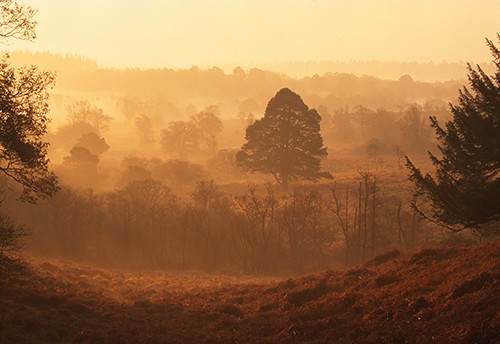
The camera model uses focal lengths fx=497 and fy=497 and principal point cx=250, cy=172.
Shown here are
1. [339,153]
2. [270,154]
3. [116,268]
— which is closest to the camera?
[116,268]

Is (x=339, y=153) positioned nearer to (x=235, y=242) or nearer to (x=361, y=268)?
(x=235, y=242)

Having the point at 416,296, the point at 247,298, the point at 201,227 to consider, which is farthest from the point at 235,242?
the point at 416,296

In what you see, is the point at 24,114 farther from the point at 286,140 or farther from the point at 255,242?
the point at 286,140

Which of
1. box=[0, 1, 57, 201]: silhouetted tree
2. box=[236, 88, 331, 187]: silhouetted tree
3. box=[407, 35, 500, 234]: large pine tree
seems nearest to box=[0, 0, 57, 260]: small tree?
box=[0, 1, 57, 201]: silhouetted tree

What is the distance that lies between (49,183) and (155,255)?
3793cm

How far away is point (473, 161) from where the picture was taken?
17.4 metres

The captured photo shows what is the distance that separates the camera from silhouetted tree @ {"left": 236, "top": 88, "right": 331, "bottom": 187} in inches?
2318

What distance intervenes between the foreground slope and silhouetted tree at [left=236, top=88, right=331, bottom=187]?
34377 millimetres

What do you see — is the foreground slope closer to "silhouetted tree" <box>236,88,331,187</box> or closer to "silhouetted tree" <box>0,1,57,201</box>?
"silhouetted tree" <box>0,1,57,201</box>

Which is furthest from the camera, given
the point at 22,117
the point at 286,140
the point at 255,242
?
the point at 286,140

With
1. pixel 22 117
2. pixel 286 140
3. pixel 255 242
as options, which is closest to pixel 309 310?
pixel 22 117

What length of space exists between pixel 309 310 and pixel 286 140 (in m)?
42.2

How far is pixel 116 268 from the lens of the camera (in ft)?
153

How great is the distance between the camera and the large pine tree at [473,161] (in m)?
16.8
